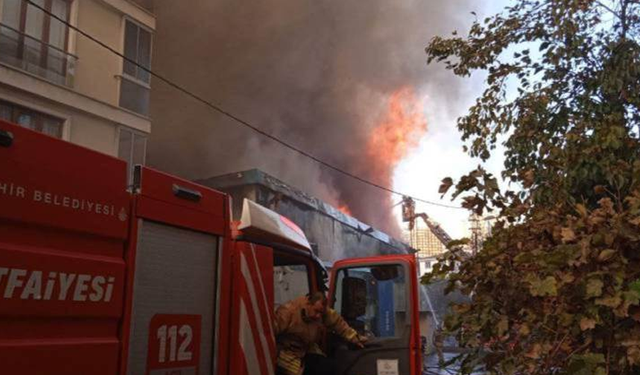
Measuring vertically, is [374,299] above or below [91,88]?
below

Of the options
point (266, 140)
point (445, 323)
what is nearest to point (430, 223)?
point (266, 140)

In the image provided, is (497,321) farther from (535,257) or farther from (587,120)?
(587,120)

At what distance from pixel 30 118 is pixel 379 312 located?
10.3 metres

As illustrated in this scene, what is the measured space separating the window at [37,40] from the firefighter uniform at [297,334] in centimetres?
1035

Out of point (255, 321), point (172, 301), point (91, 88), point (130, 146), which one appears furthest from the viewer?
point (130, 146)

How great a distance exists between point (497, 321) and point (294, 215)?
47.2 ft

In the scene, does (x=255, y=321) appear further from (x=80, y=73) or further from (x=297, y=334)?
(x=80, y=73)

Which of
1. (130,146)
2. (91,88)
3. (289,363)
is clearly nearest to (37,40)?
(91,88)

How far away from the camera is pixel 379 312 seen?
375 centimetres

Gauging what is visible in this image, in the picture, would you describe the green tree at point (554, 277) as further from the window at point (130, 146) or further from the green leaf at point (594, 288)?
the window at point (130, 146)

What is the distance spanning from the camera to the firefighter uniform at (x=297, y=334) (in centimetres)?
348

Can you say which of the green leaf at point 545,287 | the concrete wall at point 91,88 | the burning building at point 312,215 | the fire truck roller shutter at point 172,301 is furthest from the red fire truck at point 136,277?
the concrete wall at point 91,88

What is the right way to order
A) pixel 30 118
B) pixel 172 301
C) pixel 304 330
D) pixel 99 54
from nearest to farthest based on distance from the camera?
pixel 172 301 < pixel 304 330 < pixel 30 118 < pixel 99 54

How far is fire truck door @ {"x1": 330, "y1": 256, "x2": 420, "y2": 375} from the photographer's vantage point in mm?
3551
